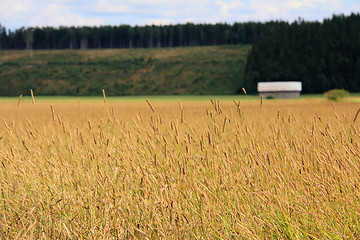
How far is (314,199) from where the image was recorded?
3.97m

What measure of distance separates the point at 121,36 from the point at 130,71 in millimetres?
45594

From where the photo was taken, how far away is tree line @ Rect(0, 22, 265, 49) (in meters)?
137

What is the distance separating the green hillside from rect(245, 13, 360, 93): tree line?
10.4m

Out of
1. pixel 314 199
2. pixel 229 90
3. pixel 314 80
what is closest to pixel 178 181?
pixel 314 199

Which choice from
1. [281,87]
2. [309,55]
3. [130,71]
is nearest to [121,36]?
[130,71]

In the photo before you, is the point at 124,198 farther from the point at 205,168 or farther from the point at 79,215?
the point at 205,168

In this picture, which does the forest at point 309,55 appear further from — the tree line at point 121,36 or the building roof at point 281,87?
the tree line at point 121,36

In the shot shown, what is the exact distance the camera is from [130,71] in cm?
9850

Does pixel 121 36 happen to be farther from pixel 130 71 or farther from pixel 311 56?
pixel 311 56

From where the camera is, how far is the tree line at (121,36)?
451 ft

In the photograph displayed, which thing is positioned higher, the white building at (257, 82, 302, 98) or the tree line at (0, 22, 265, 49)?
the tree line at (0, 22, 265, 49)

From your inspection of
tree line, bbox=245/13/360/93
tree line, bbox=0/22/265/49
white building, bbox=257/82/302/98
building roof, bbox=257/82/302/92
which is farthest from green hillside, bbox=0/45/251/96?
white building, bbox=257/82/302/98

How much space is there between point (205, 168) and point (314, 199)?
135cm

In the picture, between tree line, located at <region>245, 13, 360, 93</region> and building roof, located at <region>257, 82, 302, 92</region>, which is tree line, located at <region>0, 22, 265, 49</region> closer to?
tree line, located at <region>245, 13, 360, 93</region>
